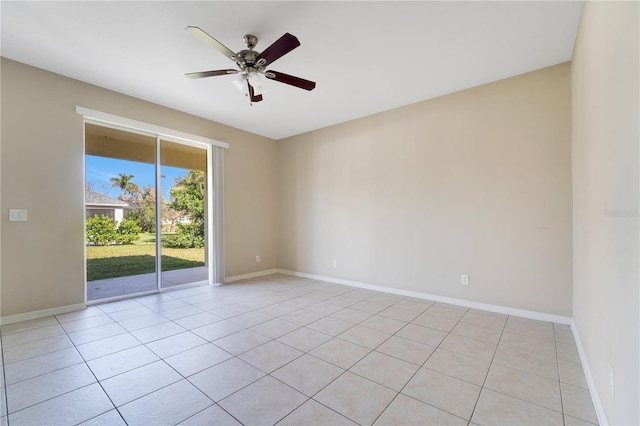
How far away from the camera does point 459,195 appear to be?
346 cm

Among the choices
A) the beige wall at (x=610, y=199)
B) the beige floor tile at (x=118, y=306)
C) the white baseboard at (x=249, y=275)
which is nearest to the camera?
the beige wall at (x=610, y=199)

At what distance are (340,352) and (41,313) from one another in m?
3.40

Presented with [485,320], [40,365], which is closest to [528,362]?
[485,320]

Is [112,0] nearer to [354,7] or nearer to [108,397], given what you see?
[354,7]

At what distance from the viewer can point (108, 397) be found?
170 cm

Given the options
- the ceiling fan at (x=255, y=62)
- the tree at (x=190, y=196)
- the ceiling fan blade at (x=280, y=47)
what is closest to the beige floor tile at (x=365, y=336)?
the ceiling fan at (x=255, y=62)

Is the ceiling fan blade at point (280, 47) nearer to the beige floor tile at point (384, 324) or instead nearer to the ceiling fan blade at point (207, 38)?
the ceiling fan blade at point (207, 38)

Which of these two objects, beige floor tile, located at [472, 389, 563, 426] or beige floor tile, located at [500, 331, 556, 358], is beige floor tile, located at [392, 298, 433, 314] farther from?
beige floor tile, located at [472, 389, 563, 426]

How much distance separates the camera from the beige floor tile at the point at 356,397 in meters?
1.56

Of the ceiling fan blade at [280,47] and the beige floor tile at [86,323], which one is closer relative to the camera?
the ceiling fan blade at [280,47]

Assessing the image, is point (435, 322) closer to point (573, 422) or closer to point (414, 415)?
point (573, 422)

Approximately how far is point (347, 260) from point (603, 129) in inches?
138

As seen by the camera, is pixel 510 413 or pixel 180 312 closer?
pixel 510 413

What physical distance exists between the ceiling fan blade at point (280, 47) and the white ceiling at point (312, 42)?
290 mm
